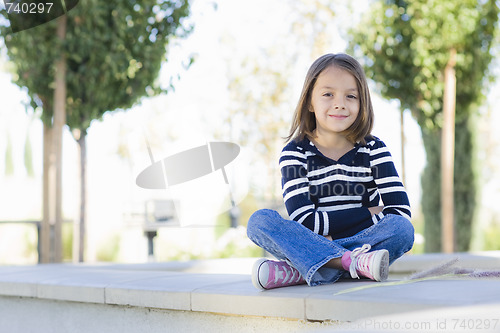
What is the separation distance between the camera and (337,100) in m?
2.33


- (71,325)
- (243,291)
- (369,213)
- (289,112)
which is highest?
(289,112)

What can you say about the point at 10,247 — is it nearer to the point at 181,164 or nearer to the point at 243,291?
the point at 181,164

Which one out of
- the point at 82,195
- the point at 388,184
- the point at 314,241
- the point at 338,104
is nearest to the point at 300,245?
the point at 314,241

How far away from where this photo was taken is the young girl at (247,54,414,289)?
6.91 feet

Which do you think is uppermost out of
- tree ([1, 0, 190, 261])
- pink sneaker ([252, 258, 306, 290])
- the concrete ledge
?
tree ([1, 0, 190, 261])

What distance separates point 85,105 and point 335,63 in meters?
3.26

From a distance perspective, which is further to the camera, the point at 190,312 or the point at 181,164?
the point at 181,164

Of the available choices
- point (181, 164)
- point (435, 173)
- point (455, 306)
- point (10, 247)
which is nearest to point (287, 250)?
point (455, 306)

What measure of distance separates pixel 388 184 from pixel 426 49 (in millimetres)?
4005

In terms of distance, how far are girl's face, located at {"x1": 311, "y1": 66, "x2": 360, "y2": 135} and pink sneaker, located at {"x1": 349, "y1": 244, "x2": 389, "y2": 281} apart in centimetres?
51

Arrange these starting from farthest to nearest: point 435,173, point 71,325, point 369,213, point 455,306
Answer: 1. point 435,173
2. point 71,325
3. point 369,213
4. point 455,306

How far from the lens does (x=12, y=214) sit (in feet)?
38.5

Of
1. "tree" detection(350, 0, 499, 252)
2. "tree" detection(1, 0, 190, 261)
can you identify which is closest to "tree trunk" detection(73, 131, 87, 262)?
"tree" detection(1, 0, 190, 261)

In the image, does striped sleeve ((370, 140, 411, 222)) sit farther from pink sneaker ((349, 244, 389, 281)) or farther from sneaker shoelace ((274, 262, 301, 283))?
sneaker shoelace ((274, 262, 301, 283))
